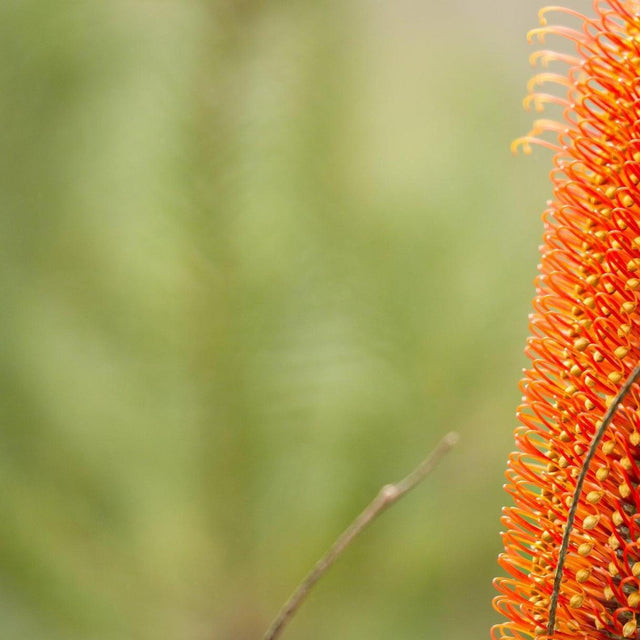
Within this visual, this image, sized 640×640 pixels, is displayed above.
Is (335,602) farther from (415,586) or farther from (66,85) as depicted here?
(66,85)

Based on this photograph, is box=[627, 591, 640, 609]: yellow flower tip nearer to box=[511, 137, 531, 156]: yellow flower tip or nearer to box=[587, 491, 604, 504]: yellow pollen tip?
box=[587, 491, 604, 504]: yellow pollen tip

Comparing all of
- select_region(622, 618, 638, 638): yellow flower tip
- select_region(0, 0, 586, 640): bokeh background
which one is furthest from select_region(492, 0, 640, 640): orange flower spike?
select_region(0, 0, 586, 640): bokeh background

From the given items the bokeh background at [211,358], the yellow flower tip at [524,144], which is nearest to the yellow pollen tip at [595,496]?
the yellow flower tip at [524,144]

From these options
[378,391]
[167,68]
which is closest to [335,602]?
[378,391]

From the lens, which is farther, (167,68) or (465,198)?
(465,198)

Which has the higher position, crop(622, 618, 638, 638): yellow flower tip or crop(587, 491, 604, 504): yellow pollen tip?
crop(587, 491, 604, 504): yellow pollen tip

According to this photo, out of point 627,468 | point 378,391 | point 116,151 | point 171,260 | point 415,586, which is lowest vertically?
point 415,586
